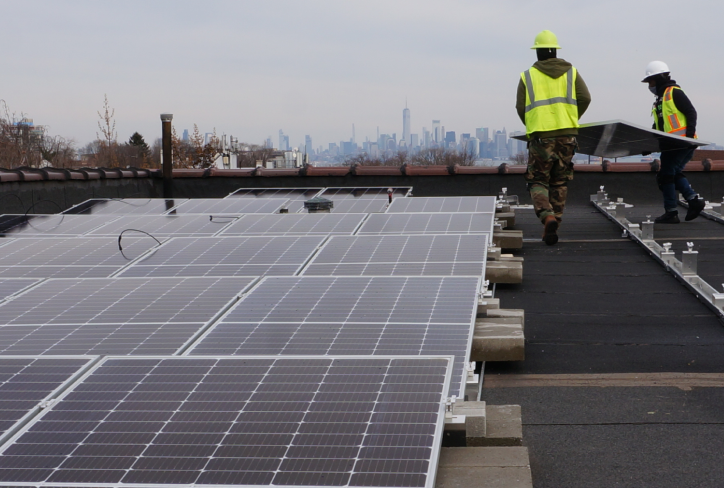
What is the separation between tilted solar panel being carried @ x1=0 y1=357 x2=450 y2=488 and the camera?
9.18 feet

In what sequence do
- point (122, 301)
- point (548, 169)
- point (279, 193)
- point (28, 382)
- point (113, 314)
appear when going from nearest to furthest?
point (28, 382)
point (113, 314)
point (122, 301)
point (548, 169)
point (279, 193)

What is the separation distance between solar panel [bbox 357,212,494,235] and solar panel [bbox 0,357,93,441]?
17.8ft

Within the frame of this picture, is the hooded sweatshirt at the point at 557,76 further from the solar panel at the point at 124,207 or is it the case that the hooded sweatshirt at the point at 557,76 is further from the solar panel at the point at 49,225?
the solar panel at the point at 124,207

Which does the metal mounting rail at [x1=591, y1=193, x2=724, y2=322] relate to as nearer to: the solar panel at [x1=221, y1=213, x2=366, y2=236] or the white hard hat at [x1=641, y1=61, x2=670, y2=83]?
the white hard hat at [x1=641, y1=61, x2=670, y2=83]

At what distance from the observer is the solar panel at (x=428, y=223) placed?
913cm

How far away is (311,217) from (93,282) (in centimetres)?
452

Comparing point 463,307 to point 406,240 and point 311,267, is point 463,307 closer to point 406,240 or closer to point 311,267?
point 311,267

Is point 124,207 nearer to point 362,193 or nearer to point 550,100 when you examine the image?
point 362,193

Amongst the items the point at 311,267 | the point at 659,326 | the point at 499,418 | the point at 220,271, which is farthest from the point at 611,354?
the point at 220,271

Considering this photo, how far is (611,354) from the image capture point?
5.57m

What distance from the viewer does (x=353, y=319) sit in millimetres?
4887

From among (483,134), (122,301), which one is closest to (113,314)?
(122,301)

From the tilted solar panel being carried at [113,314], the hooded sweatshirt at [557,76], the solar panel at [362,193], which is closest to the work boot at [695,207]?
the hooded sweatshirt at [557,76]

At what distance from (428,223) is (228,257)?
2881 millimetres
